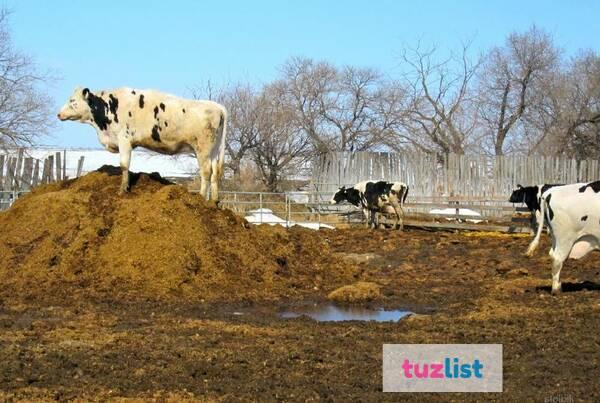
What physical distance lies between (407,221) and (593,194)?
684 inches

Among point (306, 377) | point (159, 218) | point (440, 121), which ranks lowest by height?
point (306, 377)

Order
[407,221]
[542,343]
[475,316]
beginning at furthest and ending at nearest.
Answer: [407,221] → [475,316] → [542,343]

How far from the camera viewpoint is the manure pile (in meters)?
13.4

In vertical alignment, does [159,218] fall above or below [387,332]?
above

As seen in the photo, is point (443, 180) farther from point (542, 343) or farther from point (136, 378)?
A: point (136, 378)

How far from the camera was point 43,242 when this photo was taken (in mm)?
14453

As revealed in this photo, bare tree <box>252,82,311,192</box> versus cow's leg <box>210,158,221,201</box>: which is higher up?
bare tree <box>252,82,311,192</box>

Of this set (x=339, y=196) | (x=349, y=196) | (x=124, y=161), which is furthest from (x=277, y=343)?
(x=339, y=196)

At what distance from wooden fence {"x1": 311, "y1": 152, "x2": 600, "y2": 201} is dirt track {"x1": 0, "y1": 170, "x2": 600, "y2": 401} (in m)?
15.6

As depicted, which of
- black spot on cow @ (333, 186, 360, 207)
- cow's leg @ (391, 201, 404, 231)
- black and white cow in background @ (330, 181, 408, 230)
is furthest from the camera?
black spot on cow @ (333, 186, 360, 207)

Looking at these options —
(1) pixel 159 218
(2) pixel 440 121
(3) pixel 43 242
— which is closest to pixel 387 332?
(1) pixel 159 218

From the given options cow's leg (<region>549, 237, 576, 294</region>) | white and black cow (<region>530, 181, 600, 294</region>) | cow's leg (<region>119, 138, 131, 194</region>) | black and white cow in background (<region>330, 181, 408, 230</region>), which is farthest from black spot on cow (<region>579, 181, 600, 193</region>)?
black and white cow in background (<region>330, 181, 408, 230</region>)

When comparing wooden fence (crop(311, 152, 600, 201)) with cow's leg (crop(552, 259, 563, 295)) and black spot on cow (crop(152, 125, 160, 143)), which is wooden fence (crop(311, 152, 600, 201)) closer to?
black spot on cow (crop(152, 125, 160, 143))

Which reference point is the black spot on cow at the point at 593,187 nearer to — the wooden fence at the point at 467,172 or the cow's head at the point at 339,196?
the wooden fence at the point at 467,172
